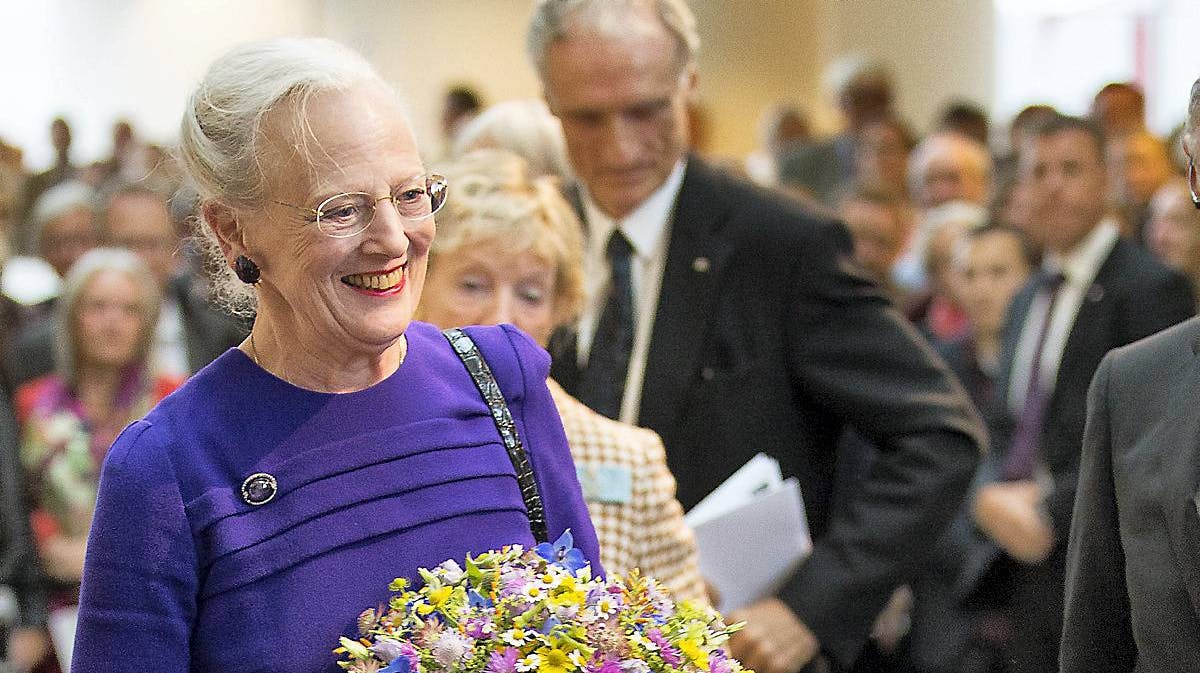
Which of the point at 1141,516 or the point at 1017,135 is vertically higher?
the point at 1141,516

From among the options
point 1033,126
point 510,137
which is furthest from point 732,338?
point 1033,126

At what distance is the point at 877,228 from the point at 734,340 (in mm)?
4263

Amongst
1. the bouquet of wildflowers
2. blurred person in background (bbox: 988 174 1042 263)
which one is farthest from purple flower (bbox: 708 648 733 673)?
blurred person in background (bbox: 988 174 1042 263)

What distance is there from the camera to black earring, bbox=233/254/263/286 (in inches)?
84.5

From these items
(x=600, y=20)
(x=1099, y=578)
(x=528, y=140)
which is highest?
(x=600, y=20)

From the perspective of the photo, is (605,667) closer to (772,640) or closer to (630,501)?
(630,501)

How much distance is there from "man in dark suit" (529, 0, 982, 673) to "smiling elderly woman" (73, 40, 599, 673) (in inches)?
47.7

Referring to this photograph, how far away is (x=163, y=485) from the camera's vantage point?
1994mm

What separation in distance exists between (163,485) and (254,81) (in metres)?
0.49

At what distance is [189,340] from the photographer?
21.1 feet

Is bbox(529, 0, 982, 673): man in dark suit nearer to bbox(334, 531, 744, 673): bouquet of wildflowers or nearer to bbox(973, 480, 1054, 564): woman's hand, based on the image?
bbox(334, 531, 744, 673): bouquet of wildflowers

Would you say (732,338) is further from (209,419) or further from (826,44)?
(826,44)

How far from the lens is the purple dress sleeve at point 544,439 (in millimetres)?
2209

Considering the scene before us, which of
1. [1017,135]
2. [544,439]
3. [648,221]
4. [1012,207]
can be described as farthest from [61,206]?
[544,439]
